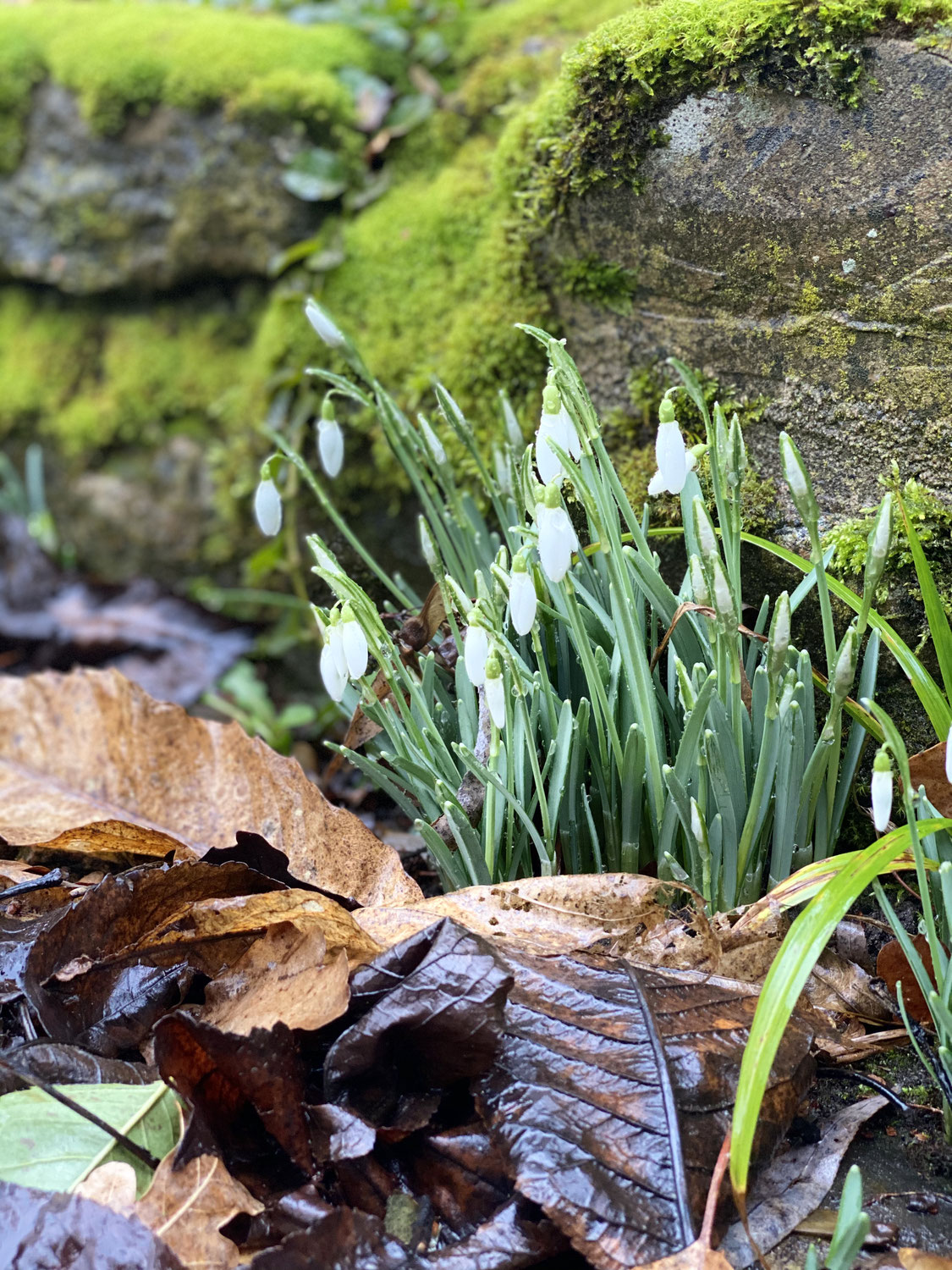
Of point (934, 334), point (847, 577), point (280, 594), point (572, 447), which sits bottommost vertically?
point (280, 594)

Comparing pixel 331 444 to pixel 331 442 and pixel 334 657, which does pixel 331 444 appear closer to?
pixel 331 442

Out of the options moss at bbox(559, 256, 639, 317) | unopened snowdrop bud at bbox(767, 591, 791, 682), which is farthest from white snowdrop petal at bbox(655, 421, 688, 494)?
moss at bbox(559, 256, 639, 317)

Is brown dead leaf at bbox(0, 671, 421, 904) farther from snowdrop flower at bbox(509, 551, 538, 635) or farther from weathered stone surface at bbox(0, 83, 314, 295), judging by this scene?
weathered stone surface at bbox(0, 83, 314, 295)

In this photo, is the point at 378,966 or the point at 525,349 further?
the point at 525,349

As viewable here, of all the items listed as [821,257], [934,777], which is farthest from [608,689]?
[821,257]

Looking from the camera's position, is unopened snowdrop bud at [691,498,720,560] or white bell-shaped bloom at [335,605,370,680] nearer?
unopened snowdrop bud at [691,498,720,560]

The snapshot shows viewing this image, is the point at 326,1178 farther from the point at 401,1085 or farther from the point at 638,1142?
the point at 638,1142

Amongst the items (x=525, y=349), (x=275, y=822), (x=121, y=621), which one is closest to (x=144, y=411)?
(x=121, y=621)

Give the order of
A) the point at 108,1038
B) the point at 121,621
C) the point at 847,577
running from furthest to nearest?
the point at 121,621, the point at 847,577, the point at 108,1038
